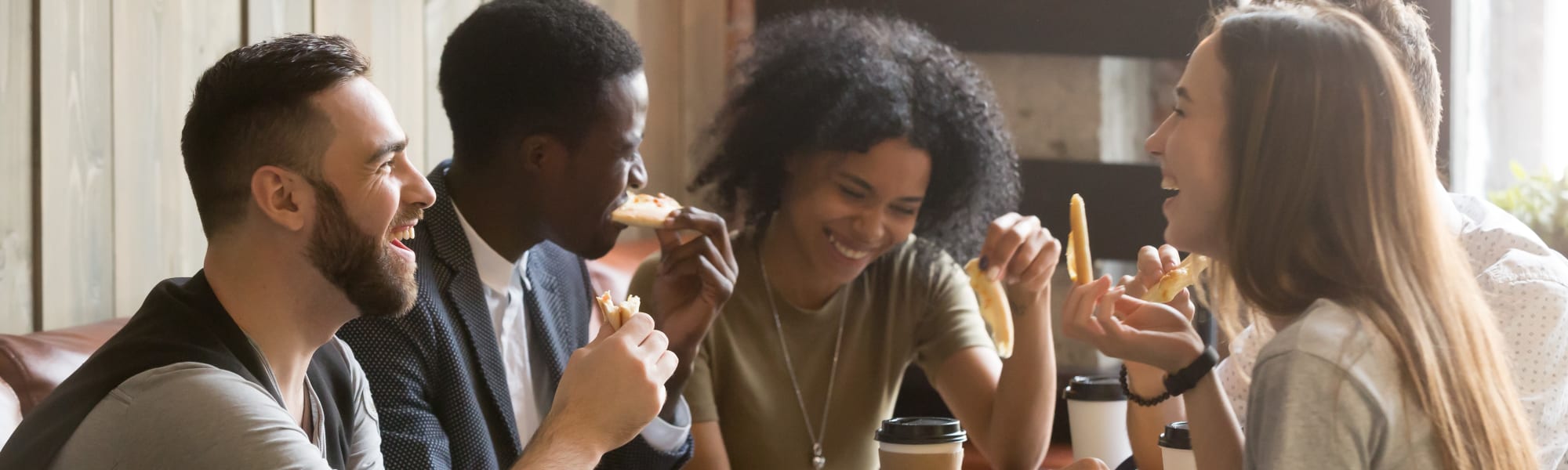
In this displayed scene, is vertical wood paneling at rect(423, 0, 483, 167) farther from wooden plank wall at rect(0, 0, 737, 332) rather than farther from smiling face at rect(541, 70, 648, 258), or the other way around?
smiling face at rect(541, 70, 648, 258)

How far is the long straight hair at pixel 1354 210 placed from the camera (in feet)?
4.39

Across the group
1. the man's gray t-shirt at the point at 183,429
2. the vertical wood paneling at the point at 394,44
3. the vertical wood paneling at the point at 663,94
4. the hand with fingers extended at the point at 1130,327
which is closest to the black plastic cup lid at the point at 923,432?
the hand with fingers extended at the point at 1130,327

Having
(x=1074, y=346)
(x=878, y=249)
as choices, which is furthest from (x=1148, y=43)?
(x=878, y=249)

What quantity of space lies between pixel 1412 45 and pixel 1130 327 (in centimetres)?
59

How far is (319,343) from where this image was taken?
1.50 metres

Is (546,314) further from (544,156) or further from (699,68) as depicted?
(699,68)

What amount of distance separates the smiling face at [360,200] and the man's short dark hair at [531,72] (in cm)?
58

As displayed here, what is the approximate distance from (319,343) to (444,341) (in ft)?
1.36

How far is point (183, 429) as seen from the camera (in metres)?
1.21

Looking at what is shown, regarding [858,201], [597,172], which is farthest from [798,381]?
[597,172]

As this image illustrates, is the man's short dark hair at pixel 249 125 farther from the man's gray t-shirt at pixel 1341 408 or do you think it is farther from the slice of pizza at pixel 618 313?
the man's gray t-shirt at pixel 1341 408

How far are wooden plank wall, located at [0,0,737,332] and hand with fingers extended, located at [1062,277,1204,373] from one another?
1.50m

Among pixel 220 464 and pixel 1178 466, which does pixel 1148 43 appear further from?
pixel 220 464

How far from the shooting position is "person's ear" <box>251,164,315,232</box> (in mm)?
1412
